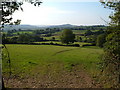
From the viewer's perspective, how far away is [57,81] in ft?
50.4

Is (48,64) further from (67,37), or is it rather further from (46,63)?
(67,37)

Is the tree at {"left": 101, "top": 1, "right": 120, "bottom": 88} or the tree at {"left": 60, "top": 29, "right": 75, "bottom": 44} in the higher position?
the tree at {"left": 101, "top": 1, "right": 120, "bottom": 88}

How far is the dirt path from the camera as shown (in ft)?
45.6

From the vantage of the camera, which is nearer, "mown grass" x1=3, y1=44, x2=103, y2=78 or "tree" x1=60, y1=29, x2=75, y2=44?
"mown grass" x1=3, y1=44, x2=103, y2=78

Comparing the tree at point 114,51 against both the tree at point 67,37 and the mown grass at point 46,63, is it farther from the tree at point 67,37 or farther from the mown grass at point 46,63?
the tree at point 67,37

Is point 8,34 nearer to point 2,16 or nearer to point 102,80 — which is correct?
point 2,16

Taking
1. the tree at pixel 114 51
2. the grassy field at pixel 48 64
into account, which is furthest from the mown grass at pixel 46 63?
the tree at pixel 114 51

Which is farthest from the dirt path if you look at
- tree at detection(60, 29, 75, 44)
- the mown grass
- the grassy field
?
→ tree at detection(60, 29, 75, 44)

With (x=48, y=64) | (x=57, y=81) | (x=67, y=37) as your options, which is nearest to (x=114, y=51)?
(x=57, y=81)

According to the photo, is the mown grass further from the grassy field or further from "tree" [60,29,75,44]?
"tree" [60,29,75,44]

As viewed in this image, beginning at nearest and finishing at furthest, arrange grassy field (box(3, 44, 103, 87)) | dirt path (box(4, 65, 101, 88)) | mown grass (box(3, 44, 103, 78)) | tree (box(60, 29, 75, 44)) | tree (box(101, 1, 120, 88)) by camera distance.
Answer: tree (box(101, 1, 120, 88)) < dirt path (box(4, 65, 101, 88)) < grassy field (box(3, 44, 103, 87)) < mown grass (box(3, 44, 103, 78)) < tree (box(60, 29, 75, 44))

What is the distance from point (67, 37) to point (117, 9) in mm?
60923

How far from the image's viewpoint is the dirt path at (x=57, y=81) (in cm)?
1391

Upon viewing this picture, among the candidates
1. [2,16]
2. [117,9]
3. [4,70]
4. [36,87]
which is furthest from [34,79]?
[117,9]
